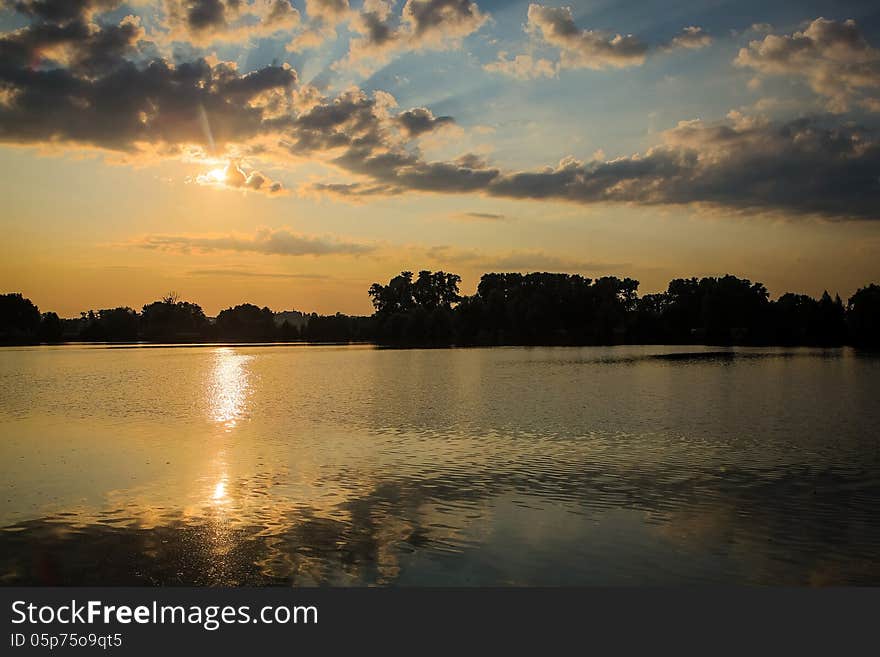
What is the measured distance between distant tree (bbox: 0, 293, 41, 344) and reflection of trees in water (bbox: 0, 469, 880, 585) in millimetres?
181279

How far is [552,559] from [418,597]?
2572 mm

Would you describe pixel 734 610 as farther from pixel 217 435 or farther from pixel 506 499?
pixel 217 435

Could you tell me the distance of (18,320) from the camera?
172125 millimetres

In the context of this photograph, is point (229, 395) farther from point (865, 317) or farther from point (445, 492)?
point (865, 317)

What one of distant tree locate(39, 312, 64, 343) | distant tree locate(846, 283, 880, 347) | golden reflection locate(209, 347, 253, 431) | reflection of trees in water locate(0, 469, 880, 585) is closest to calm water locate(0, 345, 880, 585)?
reflection of trees in water locate(0, 469, 880, 585)

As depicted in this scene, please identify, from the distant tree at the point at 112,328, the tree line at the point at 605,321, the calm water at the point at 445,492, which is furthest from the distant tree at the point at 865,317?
the distant tree at the point at 112,328

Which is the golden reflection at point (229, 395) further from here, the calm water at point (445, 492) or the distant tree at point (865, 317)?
the distant tree at point (865, 317)

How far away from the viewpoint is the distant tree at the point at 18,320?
16975cm

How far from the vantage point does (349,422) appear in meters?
30.1

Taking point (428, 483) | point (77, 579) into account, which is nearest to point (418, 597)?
point (77, 579)

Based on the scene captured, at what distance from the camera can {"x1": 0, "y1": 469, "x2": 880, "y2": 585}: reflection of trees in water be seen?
1152cm

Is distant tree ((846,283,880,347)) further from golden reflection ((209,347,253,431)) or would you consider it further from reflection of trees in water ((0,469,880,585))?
reflection of trees in water ((0,469,880,585))

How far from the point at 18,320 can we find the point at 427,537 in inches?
7379

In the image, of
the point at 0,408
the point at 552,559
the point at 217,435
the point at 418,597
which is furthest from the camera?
the point at 0,408
